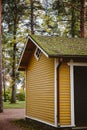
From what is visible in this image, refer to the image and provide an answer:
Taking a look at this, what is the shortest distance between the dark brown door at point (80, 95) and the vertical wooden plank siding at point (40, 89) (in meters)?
1.09

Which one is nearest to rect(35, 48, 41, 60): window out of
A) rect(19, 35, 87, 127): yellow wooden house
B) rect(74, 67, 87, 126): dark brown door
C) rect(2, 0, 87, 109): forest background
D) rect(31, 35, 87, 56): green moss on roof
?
rect(19, 35, 87, 127): yellow wooden house

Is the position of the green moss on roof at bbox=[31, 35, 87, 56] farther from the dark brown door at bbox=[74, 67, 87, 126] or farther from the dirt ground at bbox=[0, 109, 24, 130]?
the dirt ground at bbox=[0, 109, 24, 130]

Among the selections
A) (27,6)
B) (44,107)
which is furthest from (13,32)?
(44,107)

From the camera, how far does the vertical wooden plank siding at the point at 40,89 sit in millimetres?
15219

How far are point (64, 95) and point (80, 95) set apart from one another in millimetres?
887

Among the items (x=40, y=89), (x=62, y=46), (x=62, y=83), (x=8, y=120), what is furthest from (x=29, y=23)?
(x=62, y=83)

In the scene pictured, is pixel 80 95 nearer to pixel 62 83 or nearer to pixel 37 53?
pixel 62 83

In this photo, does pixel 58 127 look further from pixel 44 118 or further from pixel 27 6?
pixel 27 6

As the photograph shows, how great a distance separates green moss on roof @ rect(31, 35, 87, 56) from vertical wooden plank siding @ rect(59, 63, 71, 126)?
72cm

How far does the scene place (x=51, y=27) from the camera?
35031 millimetres

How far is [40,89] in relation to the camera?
16938 mm

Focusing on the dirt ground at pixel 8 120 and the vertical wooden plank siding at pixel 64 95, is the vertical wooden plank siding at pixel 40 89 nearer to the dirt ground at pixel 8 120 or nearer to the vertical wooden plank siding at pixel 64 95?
the vertical wooden plank siding at pixel 64 95

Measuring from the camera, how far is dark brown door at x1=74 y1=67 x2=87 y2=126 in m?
14.8

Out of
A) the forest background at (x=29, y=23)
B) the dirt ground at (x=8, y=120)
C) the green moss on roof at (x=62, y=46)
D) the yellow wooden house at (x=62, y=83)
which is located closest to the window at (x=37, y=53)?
the yellow wooden house at (x=62, y=83)
